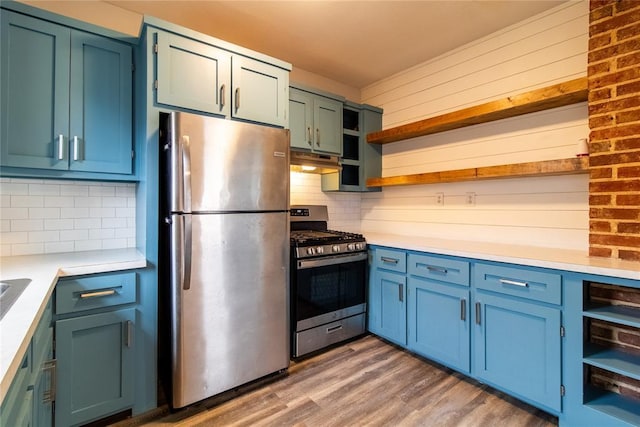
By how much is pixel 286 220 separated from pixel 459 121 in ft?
5.55

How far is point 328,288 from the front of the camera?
2.61 m

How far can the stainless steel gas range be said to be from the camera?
2439 mm

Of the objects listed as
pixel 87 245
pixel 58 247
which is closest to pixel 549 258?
pixel 87 245

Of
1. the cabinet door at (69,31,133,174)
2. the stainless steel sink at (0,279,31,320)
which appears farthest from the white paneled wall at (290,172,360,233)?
the stainless steel sink at (0,279,31,320)

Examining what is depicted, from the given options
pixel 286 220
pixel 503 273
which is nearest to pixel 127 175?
pixel 286 220

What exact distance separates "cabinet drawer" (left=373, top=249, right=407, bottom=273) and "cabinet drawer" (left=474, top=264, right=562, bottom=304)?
59 cm

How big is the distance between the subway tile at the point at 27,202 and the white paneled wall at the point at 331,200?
1.92 m

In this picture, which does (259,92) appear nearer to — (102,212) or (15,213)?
(102,212)

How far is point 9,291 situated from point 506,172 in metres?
2.87

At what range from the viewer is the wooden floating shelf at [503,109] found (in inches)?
79.8

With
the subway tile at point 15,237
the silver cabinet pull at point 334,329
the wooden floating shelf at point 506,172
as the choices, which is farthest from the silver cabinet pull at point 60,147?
the wooden floating shelf at point 506,172

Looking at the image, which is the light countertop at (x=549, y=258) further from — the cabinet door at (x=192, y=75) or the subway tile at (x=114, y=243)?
the subway tile at (x=114, y=243)

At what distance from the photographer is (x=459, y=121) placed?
263cm

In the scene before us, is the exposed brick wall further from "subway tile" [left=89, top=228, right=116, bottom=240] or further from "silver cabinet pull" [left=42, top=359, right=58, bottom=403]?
"subway tile" [left=89, top=228, right=116, bottom=240]
